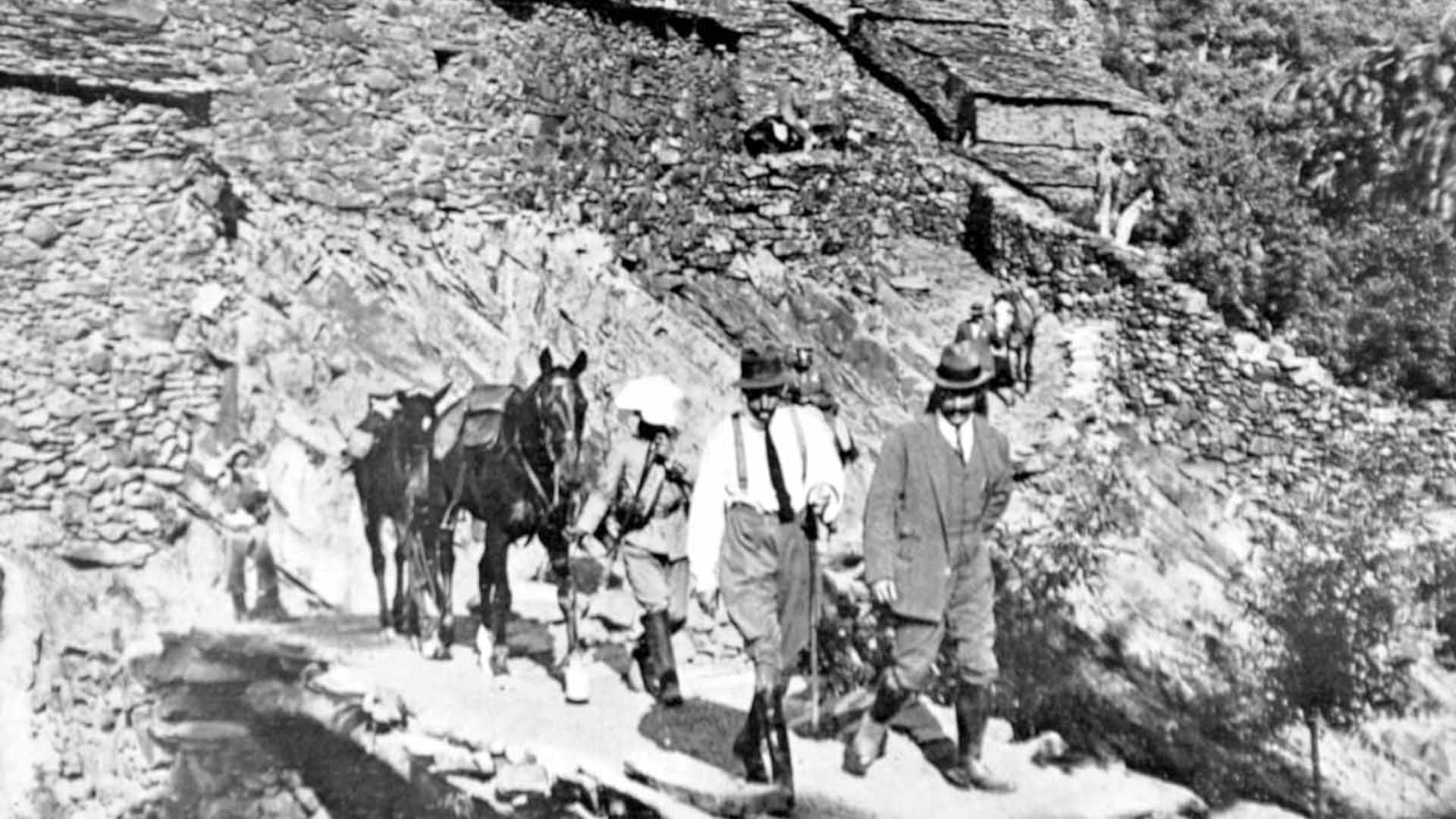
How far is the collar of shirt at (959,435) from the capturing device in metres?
4.40

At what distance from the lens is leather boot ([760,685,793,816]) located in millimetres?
4230

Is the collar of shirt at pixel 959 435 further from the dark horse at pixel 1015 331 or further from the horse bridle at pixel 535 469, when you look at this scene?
the dark horse at pixel 1015 331

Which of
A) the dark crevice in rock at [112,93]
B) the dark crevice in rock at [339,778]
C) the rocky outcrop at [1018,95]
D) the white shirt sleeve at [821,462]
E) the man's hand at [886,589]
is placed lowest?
the dark crevice in rock at [339,778]

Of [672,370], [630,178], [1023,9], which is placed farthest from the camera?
[1023,9]

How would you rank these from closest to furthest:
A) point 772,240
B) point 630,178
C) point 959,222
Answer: point 630,178
point 772,240
point 959,222

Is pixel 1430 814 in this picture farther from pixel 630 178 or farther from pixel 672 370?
pixel 630 178

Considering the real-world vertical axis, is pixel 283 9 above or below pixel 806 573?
above

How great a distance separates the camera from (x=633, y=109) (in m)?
5.84

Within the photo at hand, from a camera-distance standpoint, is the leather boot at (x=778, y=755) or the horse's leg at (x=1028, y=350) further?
the horse's leg at (x=1028, y=350)

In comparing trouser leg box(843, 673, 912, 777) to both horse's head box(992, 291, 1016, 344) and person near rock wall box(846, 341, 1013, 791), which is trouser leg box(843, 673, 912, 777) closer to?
person near rock wall box(846, 341, 1013, 791)

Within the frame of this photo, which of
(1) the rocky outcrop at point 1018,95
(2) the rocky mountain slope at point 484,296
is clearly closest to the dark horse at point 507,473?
(2) the rocky mountain slope at point 484,296

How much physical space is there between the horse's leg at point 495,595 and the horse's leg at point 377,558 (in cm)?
31

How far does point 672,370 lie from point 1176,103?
10.3 ft

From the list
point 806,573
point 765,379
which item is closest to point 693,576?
point 806,573
